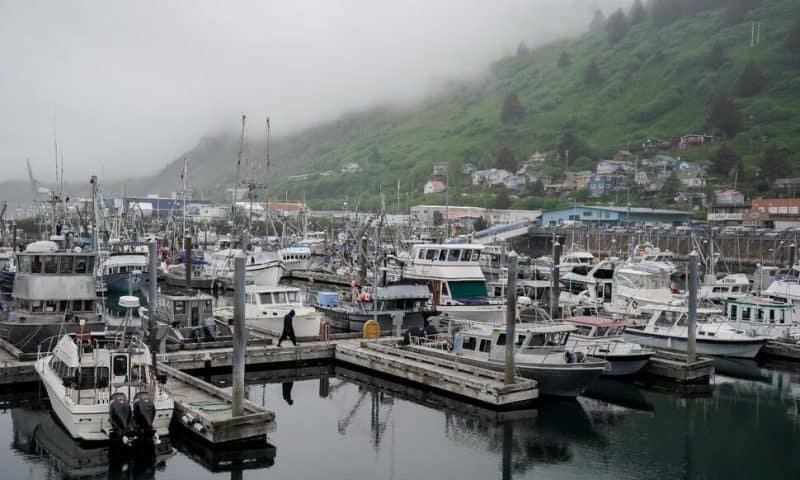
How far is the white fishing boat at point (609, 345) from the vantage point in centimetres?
2869

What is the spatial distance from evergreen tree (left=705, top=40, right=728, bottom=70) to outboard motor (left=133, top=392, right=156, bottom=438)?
669 ft

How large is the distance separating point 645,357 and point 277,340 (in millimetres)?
15450

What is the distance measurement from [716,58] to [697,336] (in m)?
185

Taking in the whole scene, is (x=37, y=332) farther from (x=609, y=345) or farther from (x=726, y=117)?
(x=726, y=117)

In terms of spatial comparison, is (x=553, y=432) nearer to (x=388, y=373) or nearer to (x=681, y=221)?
(x=388, y=373)

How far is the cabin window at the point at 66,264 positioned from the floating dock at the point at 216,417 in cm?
894

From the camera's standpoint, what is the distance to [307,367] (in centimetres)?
3031

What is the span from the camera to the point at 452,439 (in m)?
22.1

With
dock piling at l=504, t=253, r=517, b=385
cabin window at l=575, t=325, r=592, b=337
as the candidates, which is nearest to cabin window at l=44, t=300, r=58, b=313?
dock piling at l=504, t=253, r=517, b=385

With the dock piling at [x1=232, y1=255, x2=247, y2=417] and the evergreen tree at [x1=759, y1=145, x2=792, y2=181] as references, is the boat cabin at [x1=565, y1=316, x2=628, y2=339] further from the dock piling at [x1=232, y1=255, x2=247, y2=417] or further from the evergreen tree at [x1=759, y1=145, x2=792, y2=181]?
the evergreen tree at [x1=759, y1=145, x2=792, y2=181]

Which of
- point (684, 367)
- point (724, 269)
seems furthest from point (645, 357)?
point (724, 269)

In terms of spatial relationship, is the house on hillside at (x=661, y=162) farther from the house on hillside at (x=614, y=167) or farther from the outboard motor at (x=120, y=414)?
the outboard motor at (x=120, y=414)

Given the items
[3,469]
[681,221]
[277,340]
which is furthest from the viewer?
[681,221]

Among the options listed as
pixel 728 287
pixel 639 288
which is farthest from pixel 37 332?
pixel 728 287
